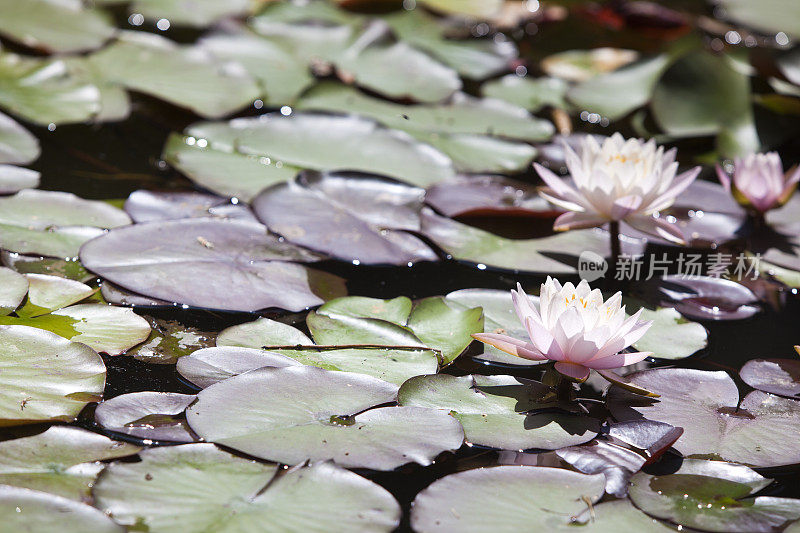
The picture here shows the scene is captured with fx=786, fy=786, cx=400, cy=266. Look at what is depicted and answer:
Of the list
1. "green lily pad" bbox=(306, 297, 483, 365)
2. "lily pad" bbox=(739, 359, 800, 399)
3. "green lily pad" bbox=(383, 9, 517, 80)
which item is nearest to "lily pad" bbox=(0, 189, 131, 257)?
"green lily pad" bbox=(306, 297, 483, 365)

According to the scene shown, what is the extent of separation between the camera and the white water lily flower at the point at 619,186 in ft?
6.31

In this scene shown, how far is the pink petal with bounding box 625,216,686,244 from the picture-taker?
200 centimetres

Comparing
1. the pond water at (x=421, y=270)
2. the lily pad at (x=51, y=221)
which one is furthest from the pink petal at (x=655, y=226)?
the lily pad at (x=51, y=221)

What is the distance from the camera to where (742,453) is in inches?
57.9

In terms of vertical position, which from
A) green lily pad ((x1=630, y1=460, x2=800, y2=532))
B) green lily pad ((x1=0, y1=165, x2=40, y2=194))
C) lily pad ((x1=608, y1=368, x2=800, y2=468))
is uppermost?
green lily pad ((x1=0, y1=165, x2=40, y2=194))

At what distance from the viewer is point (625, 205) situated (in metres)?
1.91

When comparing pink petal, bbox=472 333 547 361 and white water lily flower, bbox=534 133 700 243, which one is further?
white water lily flower, bbox=534 133 700 243

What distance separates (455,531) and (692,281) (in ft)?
3.83

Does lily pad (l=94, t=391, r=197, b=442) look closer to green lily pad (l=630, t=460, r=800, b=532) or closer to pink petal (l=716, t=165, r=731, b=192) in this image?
green lily pad (l=630, t=460, r=800, b=532)

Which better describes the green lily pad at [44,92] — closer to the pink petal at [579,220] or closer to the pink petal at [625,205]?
the pink petal at [579,220]

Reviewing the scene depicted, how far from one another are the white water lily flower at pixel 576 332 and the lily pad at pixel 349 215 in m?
0.58

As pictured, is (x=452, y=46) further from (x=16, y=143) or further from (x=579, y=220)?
(x=16, y=143)

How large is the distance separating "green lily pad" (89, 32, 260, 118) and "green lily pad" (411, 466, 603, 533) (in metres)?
1.72

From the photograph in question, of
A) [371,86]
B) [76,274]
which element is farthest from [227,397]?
[371,86]
